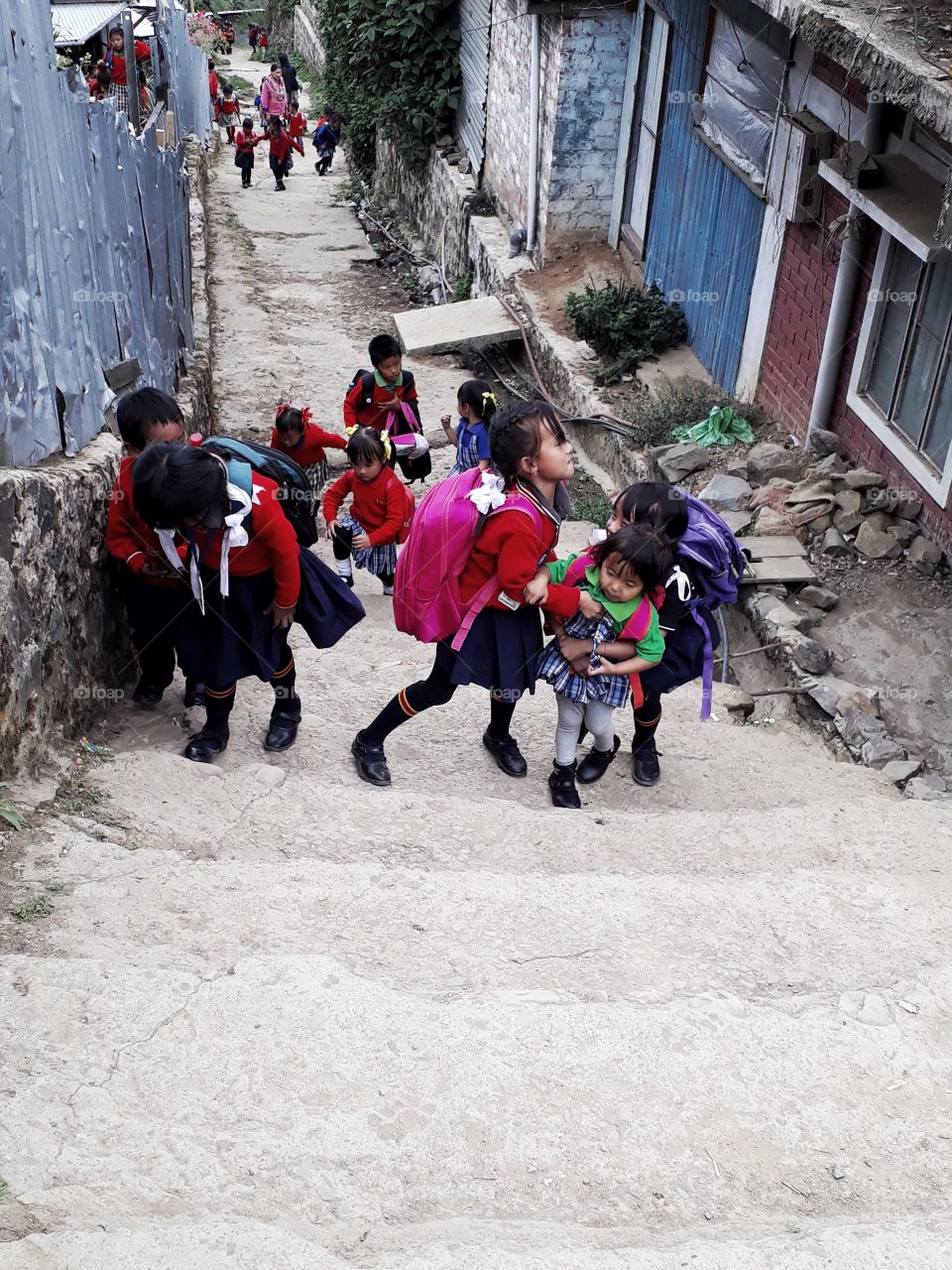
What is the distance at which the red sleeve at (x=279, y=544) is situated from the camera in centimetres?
398

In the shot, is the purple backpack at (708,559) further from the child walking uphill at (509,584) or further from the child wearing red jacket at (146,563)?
the child wearing red jacket at (146,563)

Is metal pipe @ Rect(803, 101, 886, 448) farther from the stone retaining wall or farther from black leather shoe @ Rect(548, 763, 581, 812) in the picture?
the stone retaining wall

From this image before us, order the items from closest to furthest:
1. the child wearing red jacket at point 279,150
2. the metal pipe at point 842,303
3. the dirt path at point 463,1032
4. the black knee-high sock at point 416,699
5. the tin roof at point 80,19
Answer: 1. the dirt path at point 463,1032
2. the black knee-high sock at point 416,699
3. the metal pipe at point 842,303
4. the tin roof at point 80,19
5. the child wearing red jacket at point 279,150

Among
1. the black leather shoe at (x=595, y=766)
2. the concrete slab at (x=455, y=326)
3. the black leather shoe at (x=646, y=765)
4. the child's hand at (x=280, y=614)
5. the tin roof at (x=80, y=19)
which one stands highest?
the tin roof at (x=80, y=19)

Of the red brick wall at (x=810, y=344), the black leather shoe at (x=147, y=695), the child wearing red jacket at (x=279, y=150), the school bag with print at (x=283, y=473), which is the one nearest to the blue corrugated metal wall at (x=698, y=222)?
the red brick wall at (x=810, y=344)

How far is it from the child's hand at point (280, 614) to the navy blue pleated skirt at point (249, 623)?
3cm

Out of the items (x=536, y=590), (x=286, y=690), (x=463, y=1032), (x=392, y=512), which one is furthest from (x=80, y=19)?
(x=463, y=1032)

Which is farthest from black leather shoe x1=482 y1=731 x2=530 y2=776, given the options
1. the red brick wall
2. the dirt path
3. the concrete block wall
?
the concrete block wall

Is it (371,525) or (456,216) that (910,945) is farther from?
(456,216)

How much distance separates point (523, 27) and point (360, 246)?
5.39 m

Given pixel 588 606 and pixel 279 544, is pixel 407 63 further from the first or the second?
pixel 588 606

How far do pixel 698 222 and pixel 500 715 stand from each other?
592 cm

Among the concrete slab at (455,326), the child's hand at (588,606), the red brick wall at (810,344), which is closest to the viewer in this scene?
the child's hand at (588,606)

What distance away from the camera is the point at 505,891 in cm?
345
